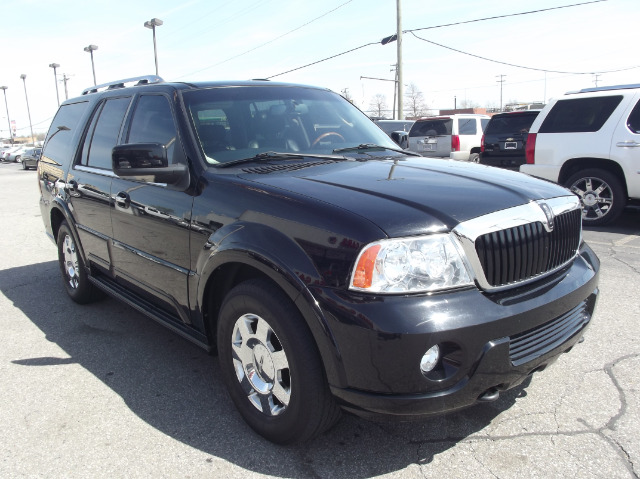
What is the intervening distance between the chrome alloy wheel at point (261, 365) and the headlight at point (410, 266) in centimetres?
58

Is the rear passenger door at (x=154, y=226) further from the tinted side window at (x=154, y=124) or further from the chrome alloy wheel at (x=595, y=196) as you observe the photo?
the chrome alloy wheel at (x=595, y=196)

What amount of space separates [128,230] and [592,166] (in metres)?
6.62

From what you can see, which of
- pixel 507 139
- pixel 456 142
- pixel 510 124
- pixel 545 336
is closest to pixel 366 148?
pixel 545 336

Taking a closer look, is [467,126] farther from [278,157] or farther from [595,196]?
[278,157]

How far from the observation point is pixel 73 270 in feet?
16.2

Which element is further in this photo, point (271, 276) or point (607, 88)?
point (607, 88)

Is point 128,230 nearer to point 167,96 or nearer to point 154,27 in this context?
point 167,96

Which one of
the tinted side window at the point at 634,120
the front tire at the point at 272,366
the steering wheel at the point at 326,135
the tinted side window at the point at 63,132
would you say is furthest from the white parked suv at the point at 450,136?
the front tire at the point at 272,366

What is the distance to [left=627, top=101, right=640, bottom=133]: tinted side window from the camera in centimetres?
705

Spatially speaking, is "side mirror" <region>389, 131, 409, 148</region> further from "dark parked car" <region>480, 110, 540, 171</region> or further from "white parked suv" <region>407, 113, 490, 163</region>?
"white parked suv" <region>407, 113, 490, 163</region>

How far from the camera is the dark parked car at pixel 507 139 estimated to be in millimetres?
11500

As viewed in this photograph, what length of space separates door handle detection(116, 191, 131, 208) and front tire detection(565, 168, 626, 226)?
6144mm

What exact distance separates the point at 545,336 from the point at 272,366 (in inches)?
50.1


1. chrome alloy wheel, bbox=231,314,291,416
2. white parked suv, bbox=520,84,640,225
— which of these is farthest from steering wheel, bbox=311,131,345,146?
white parked suv, bbox=520,84,640,225
